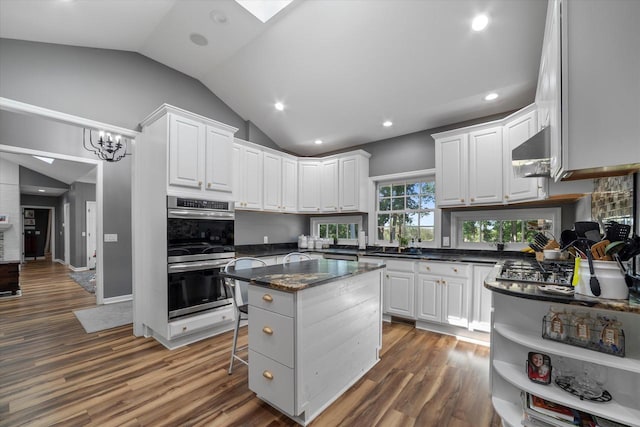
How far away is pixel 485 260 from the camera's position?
3.00 metres

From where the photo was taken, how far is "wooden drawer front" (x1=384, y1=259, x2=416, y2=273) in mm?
3438

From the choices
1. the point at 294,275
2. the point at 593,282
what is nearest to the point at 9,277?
the point at 294,275

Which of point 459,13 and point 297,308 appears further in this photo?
point 459,13

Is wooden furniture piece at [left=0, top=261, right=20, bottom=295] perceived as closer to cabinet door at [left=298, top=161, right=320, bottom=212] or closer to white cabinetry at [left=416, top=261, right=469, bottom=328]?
cabinet door at [left=298, top=161, right=320, bottom=212]

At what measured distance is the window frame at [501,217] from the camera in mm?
3160

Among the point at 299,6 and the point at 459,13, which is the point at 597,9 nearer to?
the point at 459,13

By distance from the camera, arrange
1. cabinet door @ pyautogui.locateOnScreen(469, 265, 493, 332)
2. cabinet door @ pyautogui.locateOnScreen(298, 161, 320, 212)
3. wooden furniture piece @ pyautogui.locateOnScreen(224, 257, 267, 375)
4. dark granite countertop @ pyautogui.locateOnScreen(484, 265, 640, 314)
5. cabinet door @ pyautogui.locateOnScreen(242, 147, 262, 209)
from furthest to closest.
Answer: cabinet door @ pyautogui.locateOnScreen(298, 161, 320, 212) < cabinet door @ pyautogui.locateOnScreen(242, 147, 262, 209) < cabinet door @ pyautogui.locateOnScreen(469, 265, 493, 332) < wooden furniture piece @ pyautogui.locateOnScreen(224, 257, 267, 375) < dark granite countertop @ pyautogui.locateOnScreen(484, 265, 640, 314)

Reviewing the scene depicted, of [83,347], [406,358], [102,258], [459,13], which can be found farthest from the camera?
[102,258]

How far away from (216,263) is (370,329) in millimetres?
1860

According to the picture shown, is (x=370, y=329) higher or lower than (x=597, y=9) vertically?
lower

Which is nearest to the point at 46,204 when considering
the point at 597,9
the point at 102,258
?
the point at 102,258

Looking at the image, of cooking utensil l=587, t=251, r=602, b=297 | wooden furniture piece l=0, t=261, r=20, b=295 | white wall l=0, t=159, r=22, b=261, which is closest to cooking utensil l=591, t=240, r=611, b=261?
cooking utensil l=587, t=251, r=602, b=297

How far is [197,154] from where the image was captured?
3051mm

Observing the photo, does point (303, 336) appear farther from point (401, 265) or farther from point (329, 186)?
point (329, 186)
